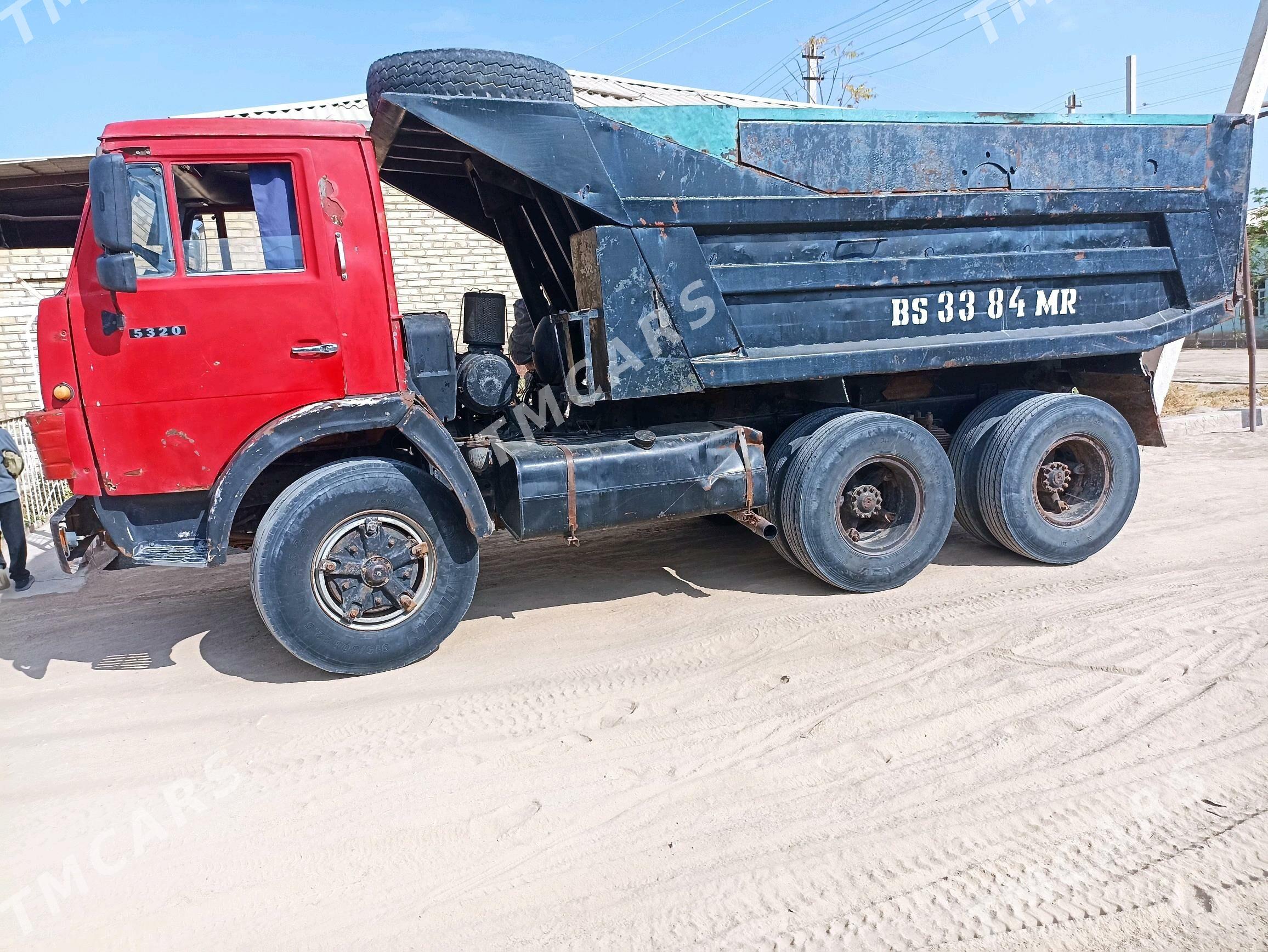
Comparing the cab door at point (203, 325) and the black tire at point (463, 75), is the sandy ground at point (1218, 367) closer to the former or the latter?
the black tire at point (463, 75)

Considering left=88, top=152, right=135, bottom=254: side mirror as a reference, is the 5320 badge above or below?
below

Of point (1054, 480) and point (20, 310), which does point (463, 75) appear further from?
point (20, 310)

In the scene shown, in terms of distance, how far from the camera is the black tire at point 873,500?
16.8 feet

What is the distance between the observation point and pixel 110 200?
3.70 meters

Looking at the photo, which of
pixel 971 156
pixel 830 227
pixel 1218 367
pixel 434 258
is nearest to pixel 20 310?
pixel 434 258

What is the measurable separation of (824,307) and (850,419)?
0.66m

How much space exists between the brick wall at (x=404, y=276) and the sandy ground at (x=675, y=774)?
707 cm

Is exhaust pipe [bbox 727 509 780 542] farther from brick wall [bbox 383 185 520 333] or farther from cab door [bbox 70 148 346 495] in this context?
brick wall [bbox 383 185 520 333]

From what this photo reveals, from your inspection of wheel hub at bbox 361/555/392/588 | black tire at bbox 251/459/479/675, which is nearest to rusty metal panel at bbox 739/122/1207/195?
black tire at bbox 251/459/479/675

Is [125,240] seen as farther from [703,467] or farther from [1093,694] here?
[1093,694]

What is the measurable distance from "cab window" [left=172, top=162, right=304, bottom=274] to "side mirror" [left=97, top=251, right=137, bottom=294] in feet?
0.92

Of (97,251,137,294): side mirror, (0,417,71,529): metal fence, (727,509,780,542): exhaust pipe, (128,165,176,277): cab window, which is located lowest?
(0,417,71,529): metal fence

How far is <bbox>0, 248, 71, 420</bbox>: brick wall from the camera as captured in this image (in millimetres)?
10961

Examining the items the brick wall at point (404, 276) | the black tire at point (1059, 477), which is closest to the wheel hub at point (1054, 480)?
the black tire at point (1059, 477)
